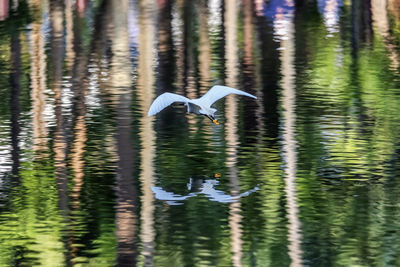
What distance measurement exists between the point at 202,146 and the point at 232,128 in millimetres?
1050

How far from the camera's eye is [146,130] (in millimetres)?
15383

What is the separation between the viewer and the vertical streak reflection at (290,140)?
11.0 metres

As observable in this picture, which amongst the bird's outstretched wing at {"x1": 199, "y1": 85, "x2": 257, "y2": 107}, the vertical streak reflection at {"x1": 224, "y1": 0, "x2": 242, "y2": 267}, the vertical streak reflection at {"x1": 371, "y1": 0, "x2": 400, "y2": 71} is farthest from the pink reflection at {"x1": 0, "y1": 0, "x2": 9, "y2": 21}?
the bird's outstretched wing at {"x1": 199, "y1": 85, "x2": 257, "y2": 107}

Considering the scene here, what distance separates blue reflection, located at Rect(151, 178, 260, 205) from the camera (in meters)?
12.3

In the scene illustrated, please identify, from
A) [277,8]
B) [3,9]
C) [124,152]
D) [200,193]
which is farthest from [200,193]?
[3,9]

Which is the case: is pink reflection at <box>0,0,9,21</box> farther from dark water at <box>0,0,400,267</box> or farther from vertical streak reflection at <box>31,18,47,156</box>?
dark water at <box>0,0,400,267</box>

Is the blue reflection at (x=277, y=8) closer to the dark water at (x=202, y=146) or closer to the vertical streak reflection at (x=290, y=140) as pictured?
the dark water at (x=202, y=146)

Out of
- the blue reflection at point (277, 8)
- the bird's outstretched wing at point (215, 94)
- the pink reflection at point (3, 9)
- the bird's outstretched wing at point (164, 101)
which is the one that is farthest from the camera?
the pink reflection at point (3, 9)

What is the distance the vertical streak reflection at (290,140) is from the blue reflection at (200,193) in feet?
1.82

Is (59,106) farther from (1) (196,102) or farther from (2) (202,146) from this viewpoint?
(1) (196,102)

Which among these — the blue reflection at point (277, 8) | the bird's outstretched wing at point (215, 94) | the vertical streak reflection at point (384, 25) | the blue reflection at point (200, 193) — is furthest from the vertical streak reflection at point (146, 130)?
the vertical streak reflection at point (384, 25)

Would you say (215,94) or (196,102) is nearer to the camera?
(196,102)

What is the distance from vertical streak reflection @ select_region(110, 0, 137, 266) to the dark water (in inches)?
1.1

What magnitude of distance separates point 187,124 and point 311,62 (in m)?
4.72
